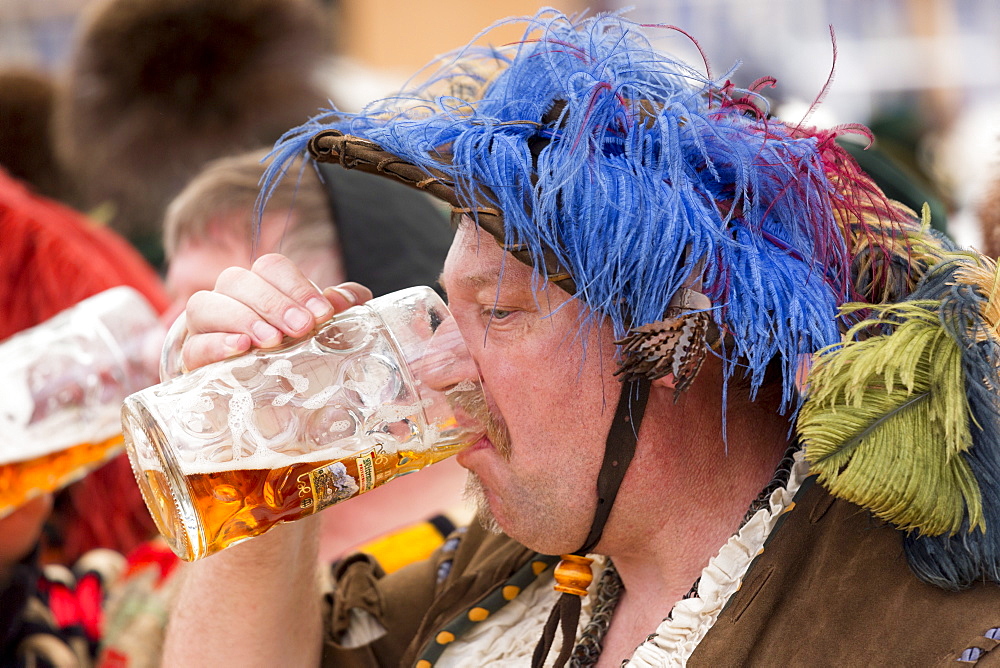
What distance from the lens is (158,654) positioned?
2.08 m

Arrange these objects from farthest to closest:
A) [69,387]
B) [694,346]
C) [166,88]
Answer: [166,88], [69,387], [694,346]

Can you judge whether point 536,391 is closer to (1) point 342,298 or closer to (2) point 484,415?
(2) point 484,415

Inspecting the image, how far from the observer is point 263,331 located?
55.1 inches

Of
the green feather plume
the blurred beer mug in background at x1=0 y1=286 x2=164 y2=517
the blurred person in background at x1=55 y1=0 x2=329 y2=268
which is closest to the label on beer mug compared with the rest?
the green feather plume

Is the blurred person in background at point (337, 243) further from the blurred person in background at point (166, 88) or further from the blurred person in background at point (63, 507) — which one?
the blurred person in background at point (166, 88)

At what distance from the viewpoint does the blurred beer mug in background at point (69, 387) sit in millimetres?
1851

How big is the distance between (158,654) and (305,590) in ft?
1.62

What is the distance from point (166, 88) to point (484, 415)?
2.47 m

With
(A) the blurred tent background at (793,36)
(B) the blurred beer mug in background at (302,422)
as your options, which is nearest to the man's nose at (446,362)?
(B) the blurred beer mug in background at (302,422)

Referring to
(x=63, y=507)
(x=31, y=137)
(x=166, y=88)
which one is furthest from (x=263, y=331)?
(x=31, y=137)

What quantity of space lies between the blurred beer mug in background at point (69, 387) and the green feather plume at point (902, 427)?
51.3 inches

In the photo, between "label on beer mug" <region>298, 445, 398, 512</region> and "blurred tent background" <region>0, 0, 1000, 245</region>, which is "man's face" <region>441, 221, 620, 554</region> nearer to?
"label on beer mug" <region>298, 445, 398, 512</region>

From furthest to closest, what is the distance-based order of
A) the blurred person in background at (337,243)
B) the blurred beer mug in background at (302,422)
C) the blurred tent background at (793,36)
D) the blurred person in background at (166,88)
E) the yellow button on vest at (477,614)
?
1. the blurred tent background at (793,36)
2. the blurred person in background at (166,88)
3. the blurred person in background at (337,243)
4. the yellow button on vest at (477,614)
5. the blurred beer mug in background at (302,422)

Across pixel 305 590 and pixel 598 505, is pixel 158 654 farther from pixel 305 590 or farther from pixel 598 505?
pixel 598 505
